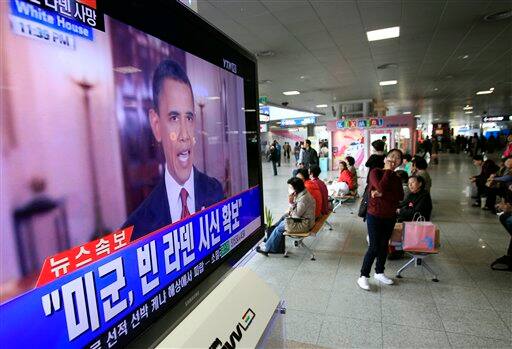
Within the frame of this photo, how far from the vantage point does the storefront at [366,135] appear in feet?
43.9

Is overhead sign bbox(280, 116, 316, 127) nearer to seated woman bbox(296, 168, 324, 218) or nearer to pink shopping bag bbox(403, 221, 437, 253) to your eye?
seated woman bbox(296, 168, 324, 218)

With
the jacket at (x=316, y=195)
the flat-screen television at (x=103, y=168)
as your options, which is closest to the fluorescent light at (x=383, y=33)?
the jacket at (x=316, y=195)

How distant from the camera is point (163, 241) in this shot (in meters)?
1.06

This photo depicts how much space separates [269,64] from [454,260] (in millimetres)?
5646

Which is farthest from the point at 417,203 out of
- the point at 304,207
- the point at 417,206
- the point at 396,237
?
the point at 304,207

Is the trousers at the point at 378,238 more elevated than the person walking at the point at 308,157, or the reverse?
the person walking at the point at 308,157

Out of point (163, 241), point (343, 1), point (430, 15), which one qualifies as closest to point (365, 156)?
point (430, 15)

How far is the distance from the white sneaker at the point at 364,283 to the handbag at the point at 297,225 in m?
1.04

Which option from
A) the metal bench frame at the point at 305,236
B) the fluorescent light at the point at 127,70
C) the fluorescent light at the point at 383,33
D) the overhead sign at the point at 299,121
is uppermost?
the fluorescent light at the point at 383,33

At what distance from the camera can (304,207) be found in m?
4.48

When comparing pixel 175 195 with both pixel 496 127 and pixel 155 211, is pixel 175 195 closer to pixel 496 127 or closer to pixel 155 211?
pixel 155 211

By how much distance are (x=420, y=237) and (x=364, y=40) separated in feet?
13.5

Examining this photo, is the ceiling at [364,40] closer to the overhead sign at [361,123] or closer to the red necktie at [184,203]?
the overhead sign at [361,123]

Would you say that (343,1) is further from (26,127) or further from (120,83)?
(26,127)
